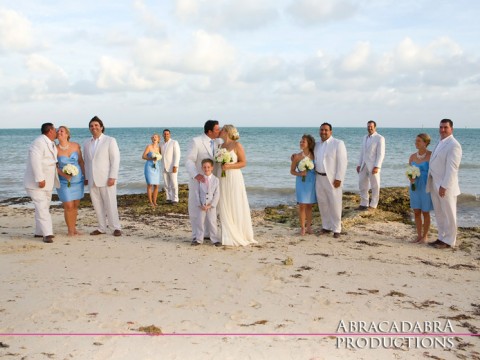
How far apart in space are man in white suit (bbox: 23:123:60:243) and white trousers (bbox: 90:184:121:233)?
820mm

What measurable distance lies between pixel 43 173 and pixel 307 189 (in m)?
4.91

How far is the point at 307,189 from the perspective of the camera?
9.22 metres

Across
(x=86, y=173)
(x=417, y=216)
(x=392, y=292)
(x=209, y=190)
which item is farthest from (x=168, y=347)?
(x=417, y=216)

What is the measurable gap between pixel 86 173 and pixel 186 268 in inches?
132

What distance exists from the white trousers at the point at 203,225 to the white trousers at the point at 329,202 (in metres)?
2.19

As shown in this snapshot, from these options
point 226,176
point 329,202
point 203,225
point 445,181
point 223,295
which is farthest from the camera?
point 329,202

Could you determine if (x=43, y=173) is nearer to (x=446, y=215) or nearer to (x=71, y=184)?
(x=71, y=184)

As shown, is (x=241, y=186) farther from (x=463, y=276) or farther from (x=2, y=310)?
(x=2, y=310)

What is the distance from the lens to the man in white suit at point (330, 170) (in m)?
9.00

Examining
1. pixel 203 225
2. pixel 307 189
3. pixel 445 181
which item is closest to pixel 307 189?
pixel 307 189

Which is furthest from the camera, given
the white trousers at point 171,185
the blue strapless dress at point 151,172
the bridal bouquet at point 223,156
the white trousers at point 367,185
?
the white trousers at point 171,185

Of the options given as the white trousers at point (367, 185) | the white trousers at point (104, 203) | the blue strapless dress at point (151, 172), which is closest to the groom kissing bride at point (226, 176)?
the white trousers at point (104, 203)

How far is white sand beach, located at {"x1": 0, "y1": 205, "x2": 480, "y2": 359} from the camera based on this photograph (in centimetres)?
449

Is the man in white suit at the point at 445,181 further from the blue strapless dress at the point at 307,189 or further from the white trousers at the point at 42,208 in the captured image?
the white trousers at the point at 42,208
